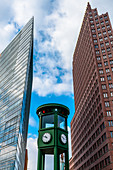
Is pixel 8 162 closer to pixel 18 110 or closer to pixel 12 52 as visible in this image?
pixel 18 110

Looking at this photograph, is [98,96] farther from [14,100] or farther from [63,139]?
[63,139]

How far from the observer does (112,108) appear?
2480 inches

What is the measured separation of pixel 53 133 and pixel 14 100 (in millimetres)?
50990

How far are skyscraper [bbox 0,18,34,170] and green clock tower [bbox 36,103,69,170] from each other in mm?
33402

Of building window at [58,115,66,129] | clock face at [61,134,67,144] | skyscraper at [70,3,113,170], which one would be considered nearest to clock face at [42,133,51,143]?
clock face at [61,134,67,144]

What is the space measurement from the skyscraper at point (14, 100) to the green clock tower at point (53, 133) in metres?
33.4

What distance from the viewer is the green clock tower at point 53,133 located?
28.1 metres

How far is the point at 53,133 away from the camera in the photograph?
94.8 feet

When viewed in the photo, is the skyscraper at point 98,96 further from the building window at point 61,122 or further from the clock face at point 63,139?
the clock face at point 63,139

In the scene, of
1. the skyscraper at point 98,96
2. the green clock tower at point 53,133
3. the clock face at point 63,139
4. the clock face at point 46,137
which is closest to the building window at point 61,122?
the green clock tower at point 53,133

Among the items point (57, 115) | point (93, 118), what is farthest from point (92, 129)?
point (57, 115)

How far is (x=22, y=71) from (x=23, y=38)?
90.2 feet

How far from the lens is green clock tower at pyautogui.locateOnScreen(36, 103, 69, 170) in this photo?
92.2 feet

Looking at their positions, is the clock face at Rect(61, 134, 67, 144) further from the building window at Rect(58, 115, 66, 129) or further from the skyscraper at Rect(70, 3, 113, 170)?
the skyscraper at Rect(70, 3, 113, 170)
